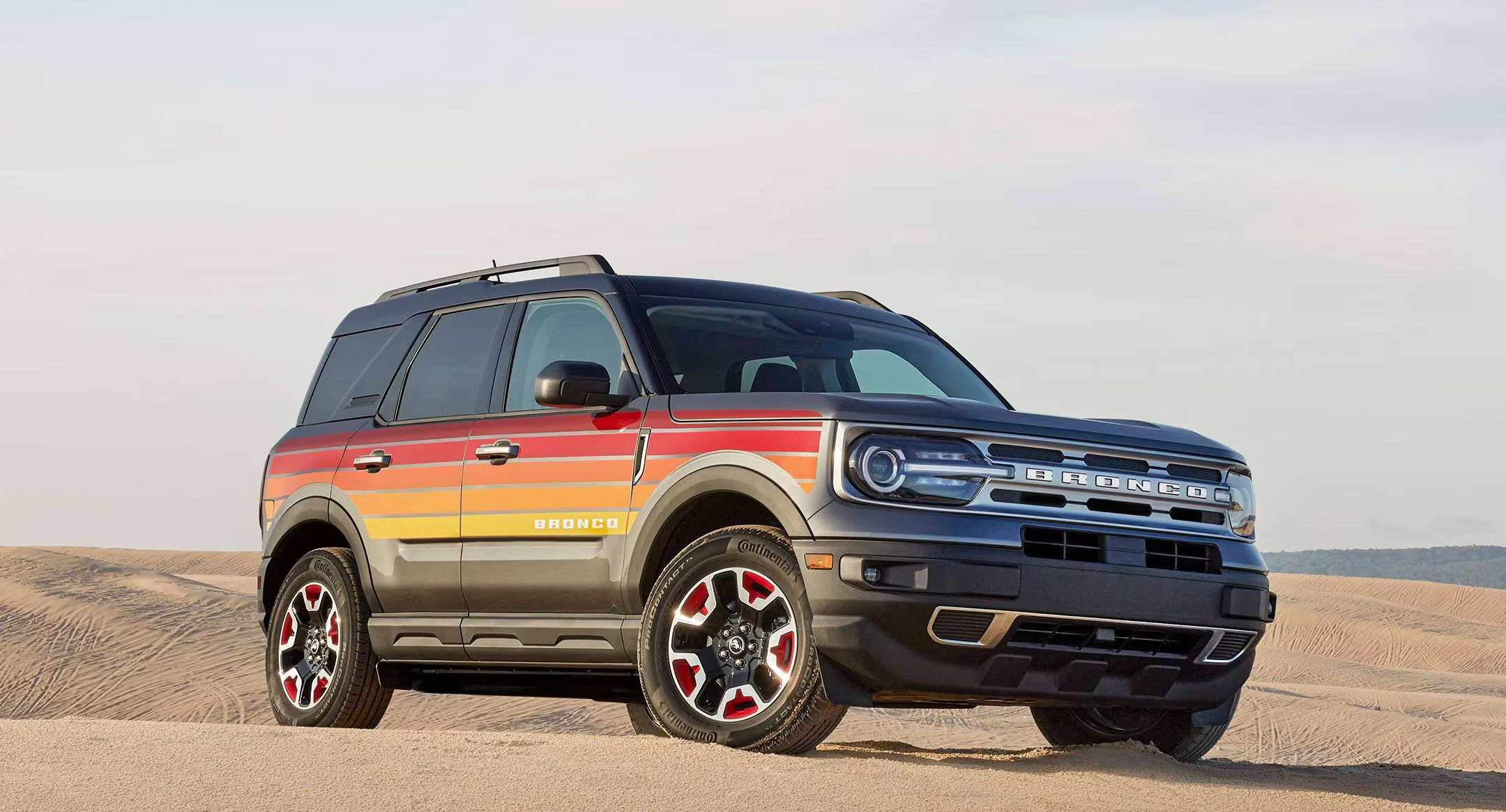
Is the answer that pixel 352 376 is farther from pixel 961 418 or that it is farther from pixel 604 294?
pixel 961 418

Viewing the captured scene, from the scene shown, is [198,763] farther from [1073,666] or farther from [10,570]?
[10,570]

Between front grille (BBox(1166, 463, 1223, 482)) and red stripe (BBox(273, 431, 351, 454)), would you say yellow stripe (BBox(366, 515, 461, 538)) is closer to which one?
red stripe (BBox(273, 431, 351, 454))

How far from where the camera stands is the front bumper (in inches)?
253

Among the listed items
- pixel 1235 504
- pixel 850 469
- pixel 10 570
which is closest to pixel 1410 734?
pixel 1235 504

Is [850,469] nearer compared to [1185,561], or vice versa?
[850,469]

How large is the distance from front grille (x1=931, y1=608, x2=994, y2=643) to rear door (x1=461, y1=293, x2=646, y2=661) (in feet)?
5.00

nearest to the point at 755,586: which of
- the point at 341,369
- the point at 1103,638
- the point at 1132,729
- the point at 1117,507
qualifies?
the point at 1103,638

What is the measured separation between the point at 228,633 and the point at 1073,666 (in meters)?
17.4

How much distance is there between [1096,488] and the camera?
6.88m

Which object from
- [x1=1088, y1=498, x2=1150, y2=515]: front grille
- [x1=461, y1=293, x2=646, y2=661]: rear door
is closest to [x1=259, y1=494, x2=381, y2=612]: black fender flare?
[x1=461, y1=293, x2=646, y2=661]: rear door

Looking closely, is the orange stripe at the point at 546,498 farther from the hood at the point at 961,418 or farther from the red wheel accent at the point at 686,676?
the red wheel accent at the point at 686,676

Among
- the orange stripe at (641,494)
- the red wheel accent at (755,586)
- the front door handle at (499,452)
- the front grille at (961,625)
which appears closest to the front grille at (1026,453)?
the front grille at (961,625)

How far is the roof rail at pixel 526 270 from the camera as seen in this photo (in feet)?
27.0

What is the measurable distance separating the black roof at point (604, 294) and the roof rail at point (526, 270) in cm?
5
